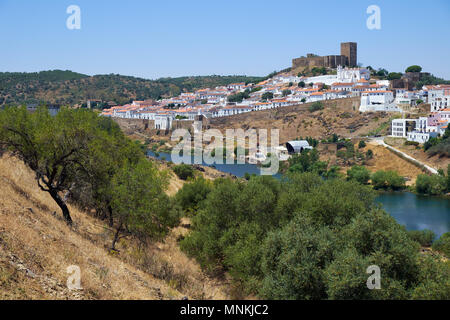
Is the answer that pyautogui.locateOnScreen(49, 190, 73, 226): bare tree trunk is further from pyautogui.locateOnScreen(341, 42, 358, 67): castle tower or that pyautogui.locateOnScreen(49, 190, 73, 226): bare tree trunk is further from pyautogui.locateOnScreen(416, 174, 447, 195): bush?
pyautogui.locateOnScreen(341, 42, 358, 67): castle tower

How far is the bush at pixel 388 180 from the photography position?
2520cm

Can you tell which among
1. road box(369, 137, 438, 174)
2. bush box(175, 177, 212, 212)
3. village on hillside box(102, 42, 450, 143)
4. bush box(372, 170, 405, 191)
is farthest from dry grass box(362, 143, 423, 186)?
bush box(175, 177, 212, 212)

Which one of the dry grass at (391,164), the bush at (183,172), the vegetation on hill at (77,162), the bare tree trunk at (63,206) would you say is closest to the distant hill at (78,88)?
the bush at (183,172)

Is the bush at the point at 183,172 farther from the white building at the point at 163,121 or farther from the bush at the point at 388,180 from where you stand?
the white building at the point at 163,121

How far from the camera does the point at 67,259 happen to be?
16.5ft

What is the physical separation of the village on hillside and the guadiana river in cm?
910

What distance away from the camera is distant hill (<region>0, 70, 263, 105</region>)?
6297 centimetres

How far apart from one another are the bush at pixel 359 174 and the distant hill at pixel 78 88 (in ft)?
146

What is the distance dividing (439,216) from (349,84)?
28.1 m

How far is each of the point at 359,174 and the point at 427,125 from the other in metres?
9.62

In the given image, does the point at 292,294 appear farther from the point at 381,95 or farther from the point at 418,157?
the point at 381,95

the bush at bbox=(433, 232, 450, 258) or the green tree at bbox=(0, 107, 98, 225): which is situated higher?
the green tree at bbox=(0, 107, 98, 225)
